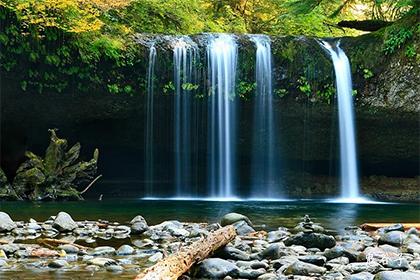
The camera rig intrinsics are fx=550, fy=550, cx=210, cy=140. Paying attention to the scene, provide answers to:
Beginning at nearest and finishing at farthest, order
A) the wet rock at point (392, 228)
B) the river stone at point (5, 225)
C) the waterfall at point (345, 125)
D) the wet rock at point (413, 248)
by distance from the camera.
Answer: the wet rock at point (413, 248) → the river stone at point (5, 225) → the wet rock at point (392, 228) → the waterfall at point (345, 125)

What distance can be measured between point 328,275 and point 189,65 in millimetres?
11244

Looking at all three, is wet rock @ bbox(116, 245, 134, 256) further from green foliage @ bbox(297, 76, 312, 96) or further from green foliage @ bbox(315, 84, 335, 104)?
green foliage @ bbox(315, 84, 335, 104)

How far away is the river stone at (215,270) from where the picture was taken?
4691 millimetres

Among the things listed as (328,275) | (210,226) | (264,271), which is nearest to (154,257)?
(264,271)

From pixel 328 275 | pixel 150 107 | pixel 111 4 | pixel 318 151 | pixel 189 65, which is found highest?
pixel 111 4

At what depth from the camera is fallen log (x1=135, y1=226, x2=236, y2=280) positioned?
3.77 metres

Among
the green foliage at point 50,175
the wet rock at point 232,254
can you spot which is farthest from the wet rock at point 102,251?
the green foliage at point 50,175

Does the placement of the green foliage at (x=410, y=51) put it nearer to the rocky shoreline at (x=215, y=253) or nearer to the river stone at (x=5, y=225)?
the rocky shoreline at (x=215, y=253)

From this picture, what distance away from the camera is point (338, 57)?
15.7m

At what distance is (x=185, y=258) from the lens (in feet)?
14.7

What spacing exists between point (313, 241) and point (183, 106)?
10177 mm

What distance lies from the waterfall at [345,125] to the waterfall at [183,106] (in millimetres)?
3934

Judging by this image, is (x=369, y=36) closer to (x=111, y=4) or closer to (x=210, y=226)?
(x=111, y=4)

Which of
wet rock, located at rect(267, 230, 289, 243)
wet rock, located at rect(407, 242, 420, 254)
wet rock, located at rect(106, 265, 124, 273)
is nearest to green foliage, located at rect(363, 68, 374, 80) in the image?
wet rock, located at rect(267, 230, 289, 243)
